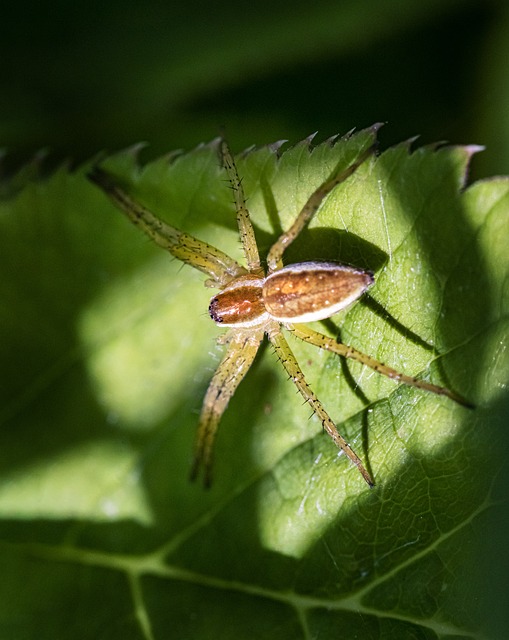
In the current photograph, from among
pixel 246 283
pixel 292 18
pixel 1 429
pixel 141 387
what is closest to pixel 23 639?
pixel 1 429

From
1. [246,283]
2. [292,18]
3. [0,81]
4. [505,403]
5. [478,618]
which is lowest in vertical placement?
[478,618]

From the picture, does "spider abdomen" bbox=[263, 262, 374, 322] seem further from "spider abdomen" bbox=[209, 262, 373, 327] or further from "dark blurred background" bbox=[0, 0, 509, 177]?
"dark blurred background" bbox=[0, 0, 509, 177]

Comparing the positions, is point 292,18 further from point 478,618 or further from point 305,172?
point 478,618

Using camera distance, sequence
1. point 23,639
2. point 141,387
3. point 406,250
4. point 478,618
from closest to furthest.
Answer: point 478,618, point 406,250, point 23,639, point 141,387

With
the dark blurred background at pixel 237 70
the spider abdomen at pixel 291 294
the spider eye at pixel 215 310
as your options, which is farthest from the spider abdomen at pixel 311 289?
the dark blurred background at pixel 237 70

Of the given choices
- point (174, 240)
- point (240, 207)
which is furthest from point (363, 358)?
point (174, 240)

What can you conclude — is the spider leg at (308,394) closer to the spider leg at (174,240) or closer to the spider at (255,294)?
the spider at (255,294)

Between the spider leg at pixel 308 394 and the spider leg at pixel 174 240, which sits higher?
the spider leg at pixel 174 240

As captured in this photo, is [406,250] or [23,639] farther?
[23,639]
